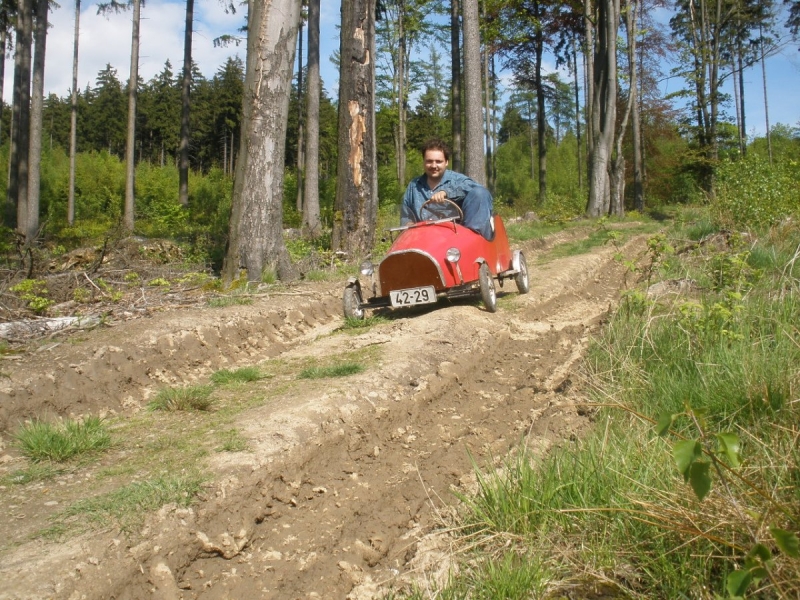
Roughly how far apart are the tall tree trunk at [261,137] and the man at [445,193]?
2.33 meters

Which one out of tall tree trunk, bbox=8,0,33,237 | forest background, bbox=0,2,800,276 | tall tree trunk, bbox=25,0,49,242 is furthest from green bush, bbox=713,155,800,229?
tall tree trunk, bbox=8,0,33,237

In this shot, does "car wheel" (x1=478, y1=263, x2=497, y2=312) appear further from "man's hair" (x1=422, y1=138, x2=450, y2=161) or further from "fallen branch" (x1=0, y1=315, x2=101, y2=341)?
"fallen branch" (x1=0, y1=315, x2=101, y2=341)

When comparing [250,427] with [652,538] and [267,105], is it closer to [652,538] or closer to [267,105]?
[652,538]

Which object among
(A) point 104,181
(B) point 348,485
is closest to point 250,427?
(B) point 348,485

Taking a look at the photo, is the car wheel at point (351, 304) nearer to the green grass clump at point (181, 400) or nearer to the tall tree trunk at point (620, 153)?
the green grass clump at point (181, 400)

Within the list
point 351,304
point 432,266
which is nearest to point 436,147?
point 432,266

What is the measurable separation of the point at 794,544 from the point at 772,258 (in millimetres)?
6405

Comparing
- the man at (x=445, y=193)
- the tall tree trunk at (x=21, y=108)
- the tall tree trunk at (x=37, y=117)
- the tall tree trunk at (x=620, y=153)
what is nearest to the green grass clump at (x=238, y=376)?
the man at (x=445, y=193)

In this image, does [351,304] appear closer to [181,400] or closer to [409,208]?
[409,208]

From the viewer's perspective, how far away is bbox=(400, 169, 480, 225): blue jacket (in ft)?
27.0

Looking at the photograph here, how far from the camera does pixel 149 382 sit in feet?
19.6

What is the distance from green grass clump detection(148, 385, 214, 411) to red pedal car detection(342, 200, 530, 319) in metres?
2.97

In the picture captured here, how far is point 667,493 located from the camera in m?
2.76

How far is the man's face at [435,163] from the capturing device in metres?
8.13
